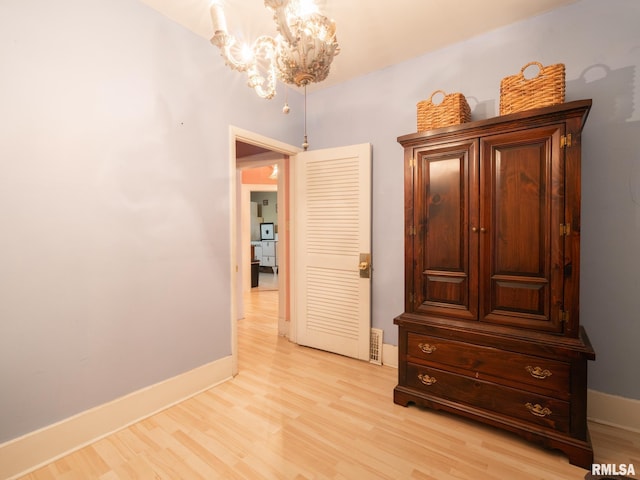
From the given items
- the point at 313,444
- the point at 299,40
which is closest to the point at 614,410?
the point at 313,444

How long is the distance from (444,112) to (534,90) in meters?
0.52

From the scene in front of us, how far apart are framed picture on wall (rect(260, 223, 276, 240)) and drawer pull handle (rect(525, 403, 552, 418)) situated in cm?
849

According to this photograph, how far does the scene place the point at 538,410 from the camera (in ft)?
5.67

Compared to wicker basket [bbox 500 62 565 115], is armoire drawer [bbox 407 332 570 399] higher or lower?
lower

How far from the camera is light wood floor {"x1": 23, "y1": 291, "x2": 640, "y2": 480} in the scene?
159 centimetres

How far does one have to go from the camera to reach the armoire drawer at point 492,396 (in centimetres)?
169

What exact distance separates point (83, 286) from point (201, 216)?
34.4 inches

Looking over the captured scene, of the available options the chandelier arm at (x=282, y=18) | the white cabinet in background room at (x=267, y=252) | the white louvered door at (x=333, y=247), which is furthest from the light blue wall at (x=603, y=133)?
the white cabinet in background room at (x=267, y=252)

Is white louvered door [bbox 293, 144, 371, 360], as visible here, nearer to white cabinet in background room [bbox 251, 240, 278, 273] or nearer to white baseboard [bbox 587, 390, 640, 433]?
white baseboard [bbox 587, 390, 640, 433]

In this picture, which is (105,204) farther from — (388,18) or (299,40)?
(388,18)

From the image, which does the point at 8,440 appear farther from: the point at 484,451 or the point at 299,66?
the point at 484,451

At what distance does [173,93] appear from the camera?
86.5 inches

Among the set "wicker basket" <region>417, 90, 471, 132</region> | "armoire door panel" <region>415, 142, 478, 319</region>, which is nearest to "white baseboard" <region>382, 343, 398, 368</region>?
"armoire door panel" <region>415, 142, 478, 319</region>

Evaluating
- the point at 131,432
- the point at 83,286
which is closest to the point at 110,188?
the point at 83,286
